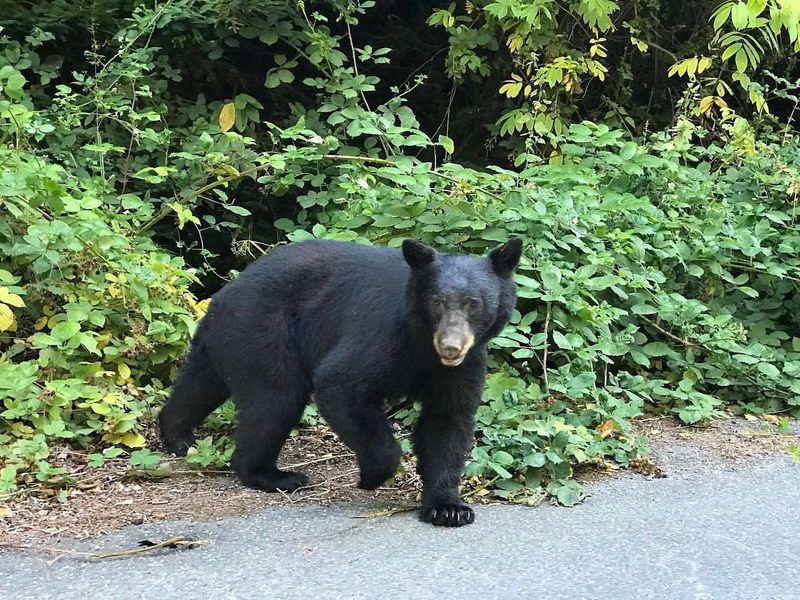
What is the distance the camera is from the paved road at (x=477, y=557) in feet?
11.3

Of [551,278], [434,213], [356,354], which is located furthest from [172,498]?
[434,213]

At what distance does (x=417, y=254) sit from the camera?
4434mm

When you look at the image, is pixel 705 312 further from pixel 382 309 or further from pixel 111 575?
pixel 111 575

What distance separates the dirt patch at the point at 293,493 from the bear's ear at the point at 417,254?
46.3 inches

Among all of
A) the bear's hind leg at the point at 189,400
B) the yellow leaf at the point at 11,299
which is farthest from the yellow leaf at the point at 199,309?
the yellow leaf at the point at 11,299

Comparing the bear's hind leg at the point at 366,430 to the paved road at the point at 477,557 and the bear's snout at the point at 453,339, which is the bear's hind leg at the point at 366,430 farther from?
the bear's snout at the point at 453,339

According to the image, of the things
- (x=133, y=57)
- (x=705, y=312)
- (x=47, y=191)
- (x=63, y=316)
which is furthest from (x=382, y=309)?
(x=133, y=57)

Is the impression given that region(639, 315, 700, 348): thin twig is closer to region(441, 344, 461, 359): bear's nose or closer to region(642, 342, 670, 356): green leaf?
region(642, 342, 670, 356): green leaf

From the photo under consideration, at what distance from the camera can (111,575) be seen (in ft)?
11.7

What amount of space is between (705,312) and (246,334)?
3.54 meters

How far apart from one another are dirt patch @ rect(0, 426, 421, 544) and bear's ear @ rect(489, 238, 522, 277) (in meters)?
1.23

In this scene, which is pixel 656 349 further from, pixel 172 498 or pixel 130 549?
pixel 130 549

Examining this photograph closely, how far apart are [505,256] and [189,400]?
204 cm

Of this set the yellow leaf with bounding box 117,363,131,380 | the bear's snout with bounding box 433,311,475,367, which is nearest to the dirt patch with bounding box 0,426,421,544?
the yellow leaf with bounding box 117,363,131,380
